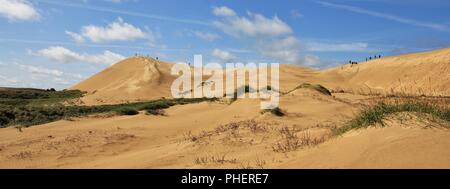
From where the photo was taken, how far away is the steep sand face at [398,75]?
1452 inches

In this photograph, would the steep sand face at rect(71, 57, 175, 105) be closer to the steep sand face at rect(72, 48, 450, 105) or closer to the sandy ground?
the steep sand face at rect(72, 48, 450, 105)

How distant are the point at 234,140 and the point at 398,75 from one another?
117 feet

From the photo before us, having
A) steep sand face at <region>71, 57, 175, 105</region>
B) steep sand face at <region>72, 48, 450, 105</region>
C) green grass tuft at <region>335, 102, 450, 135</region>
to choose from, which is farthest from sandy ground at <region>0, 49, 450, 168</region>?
steep sand face at <region>71, 57, 175, 105</region>

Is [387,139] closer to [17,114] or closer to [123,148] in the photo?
[123,148]

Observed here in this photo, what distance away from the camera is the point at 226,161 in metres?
8.27

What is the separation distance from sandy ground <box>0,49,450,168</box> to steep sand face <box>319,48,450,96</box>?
17.5 m

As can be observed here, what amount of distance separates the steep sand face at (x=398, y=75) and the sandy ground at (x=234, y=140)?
17.5 meters

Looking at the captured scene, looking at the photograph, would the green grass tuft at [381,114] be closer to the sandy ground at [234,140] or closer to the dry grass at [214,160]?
the sandy ground at [234,140]

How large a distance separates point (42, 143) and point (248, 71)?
137ft

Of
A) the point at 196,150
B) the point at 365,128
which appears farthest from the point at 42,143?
the point at 365,128

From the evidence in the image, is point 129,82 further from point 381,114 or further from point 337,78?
point 381,114

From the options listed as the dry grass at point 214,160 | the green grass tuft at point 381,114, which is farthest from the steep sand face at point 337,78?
the dry grass at point 214,160

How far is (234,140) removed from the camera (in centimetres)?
1128

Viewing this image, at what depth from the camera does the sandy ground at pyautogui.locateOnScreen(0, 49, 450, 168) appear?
6619 mm
